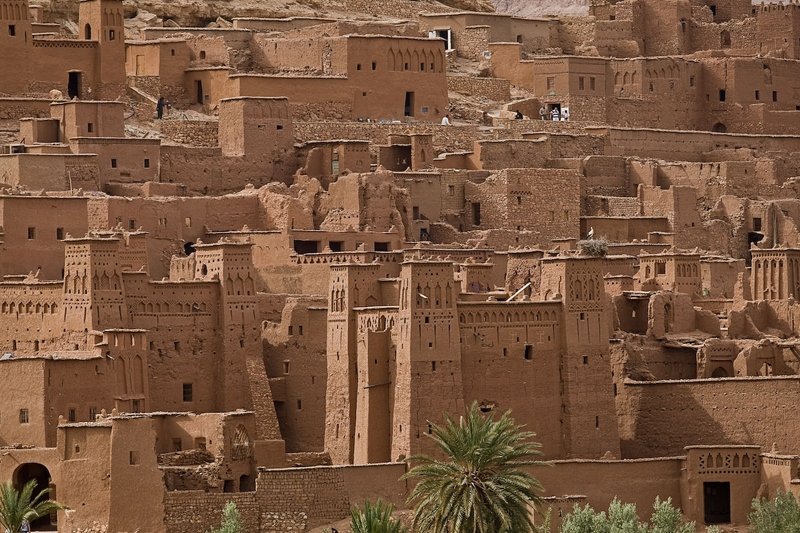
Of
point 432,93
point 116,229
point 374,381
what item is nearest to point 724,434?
point 374,381

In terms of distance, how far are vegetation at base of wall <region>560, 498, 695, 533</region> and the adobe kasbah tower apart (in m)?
0.79

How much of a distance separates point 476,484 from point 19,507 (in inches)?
317

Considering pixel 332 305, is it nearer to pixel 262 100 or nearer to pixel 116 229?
pixel 116 229

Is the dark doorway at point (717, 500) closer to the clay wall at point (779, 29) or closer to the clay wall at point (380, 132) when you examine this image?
the clay wall at point (380, 132)

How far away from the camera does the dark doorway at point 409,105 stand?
78750 mm

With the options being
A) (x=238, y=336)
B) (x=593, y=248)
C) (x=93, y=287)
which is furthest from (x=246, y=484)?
(x=593, y=248)

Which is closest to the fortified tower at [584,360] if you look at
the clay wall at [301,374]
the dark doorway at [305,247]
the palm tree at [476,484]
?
the palm tree at [476,484]

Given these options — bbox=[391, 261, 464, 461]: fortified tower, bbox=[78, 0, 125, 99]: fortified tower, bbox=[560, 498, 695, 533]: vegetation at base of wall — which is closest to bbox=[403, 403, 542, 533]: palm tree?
bbox=[560, 498, 695, 533]: vegetation at base of wall

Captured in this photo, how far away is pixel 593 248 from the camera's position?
6831 centimetres

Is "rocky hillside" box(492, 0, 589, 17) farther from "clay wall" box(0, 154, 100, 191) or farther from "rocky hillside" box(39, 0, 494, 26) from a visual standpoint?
"clay wall" box(0, 154, 100, 191)

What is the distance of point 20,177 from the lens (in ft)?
227

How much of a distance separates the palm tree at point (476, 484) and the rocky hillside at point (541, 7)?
4440cm

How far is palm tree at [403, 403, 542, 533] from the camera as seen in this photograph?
5681 cm

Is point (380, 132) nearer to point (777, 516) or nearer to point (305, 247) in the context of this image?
point (305, 247)
